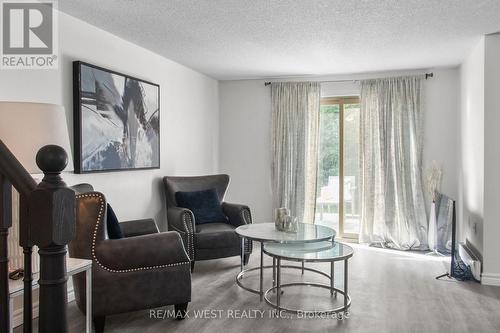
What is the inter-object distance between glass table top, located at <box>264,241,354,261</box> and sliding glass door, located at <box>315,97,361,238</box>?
237cm

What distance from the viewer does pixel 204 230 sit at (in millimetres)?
4270

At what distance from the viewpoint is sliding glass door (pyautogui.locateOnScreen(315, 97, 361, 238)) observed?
5.82 m

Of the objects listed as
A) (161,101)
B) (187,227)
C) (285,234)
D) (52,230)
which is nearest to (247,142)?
(161,101)

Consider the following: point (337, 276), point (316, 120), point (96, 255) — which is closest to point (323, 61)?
point (316, 120)

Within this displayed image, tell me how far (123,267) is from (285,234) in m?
1.43

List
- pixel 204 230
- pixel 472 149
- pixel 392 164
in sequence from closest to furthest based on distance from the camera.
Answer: pixel 204 230 → pixel 472 149 → pixel 392 164

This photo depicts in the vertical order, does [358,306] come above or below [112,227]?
below

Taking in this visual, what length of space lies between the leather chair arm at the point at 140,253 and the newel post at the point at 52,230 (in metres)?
1.77

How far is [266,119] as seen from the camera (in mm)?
6117

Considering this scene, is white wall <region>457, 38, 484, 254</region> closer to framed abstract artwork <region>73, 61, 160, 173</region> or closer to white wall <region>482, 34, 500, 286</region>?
white wall <region>482, 34, 500, 286</region>

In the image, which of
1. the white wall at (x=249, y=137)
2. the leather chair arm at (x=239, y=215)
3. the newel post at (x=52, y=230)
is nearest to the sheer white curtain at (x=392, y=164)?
the white wall at (x=249, y=137)

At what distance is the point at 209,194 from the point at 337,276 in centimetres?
175

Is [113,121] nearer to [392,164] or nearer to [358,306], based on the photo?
[358,306]

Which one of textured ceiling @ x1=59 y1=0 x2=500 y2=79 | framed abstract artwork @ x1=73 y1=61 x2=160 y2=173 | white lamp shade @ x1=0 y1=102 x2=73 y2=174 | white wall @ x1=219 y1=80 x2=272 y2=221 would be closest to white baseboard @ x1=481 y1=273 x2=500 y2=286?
textured ceiling @ x1=59 y1=0 x2=500 y2=79
